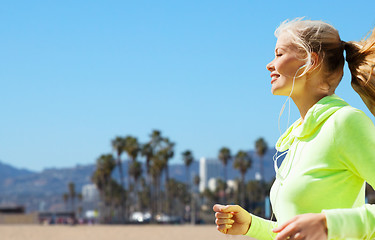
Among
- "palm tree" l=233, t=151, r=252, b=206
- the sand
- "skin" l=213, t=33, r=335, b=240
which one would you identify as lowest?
the sand

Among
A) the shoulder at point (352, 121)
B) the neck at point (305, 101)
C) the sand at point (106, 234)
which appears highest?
the neck at point (305, 101)

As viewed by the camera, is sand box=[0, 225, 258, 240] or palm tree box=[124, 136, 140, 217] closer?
sand box=[0, 225, 258, 240]

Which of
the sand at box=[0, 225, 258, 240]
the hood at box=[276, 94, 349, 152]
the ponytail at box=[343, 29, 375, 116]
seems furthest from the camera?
the sand at box=[0, 225, 258, 240]

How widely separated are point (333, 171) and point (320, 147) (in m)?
0.08

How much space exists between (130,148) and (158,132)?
18.3ft

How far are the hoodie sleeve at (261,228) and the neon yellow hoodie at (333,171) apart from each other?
0.25 metres

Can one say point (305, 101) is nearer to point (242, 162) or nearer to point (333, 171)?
point (333, 171)

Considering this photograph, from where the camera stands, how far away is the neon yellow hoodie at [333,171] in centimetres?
167

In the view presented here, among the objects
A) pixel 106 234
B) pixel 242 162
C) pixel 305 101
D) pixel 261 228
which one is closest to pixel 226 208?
pixel 261 228

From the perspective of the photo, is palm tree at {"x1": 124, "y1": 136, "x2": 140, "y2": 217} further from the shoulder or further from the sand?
the shoulder

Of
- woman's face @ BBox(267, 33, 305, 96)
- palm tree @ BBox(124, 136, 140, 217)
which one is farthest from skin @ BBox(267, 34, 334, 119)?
palm tree @ BBox(124, 136, 140, 217)

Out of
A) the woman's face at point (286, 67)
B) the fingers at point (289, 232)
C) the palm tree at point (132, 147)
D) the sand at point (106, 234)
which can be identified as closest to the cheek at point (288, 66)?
the woman's face at point (286, 67)

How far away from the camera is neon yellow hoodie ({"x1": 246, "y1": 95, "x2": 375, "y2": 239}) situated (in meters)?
1.67

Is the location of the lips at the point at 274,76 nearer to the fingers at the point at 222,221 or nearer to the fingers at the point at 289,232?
the fingers at the point at 222,221
